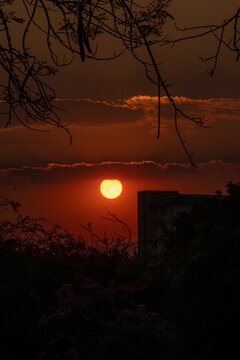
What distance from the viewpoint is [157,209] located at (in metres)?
21.5

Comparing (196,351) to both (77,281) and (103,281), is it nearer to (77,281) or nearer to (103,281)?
(77,281)

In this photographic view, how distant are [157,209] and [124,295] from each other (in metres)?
9.92

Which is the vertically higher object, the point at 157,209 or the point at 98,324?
the point at 157,209

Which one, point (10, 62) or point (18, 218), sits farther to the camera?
point (18, 218)

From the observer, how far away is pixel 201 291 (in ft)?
26.5

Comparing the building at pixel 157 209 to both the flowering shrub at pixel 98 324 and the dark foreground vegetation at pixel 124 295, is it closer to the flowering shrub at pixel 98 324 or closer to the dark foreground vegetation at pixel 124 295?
the dark foreground vegetation at pixel 124 295

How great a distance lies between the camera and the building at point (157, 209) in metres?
19.3

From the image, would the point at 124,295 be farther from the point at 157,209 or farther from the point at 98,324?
the point at 157,209

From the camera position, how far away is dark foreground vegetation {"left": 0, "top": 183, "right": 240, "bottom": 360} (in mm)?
7883

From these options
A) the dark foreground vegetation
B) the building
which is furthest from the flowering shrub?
Answer: the building

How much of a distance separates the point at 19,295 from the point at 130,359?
4.22 meters

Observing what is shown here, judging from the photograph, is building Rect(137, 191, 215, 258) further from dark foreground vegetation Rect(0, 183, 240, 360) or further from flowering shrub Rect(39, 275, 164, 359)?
flowering shrub Rect(39, 275, 164, 359)

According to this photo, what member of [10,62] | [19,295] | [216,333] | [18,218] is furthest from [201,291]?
[18,218]

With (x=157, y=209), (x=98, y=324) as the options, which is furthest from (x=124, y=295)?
(x=157, y=209)
